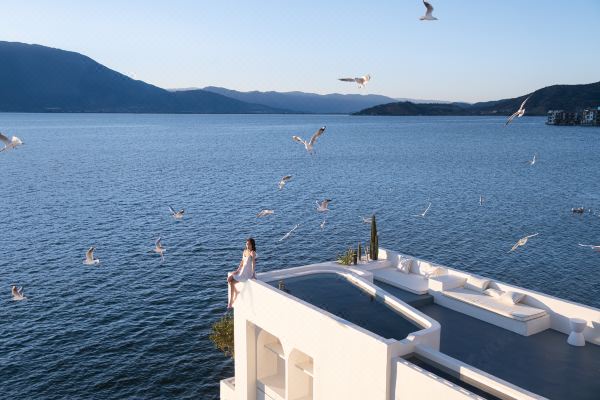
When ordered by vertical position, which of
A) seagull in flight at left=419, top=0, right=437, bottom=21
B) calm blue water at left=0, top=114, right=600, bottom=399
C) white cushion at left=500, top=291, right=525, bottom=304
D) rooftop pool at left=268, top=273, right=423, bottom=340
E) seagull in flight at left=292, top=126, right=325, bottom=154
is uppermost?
seagull in flight at left=419, top=0, right=437, bottom=21

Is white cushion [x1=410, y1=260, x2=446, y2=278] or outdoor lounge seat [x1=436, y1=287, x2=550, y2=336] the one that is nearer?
outdoor lounge seat [x1=436, y1=287, x2=550, y2=336]

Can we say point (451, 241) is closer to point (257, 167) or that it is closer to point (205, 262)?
point (205, 262)

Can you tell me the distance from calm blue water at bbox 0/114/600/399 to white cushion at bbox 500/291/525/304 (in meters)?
16.3

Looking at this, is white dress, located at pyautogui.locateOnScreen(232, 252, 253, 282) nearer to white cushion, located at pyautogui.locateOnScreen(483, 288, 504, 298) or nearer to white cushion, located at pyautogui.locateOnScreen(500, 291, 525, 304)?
white cushion, located at pyautogui.locateOnScreen(483, 288, 504, 298)

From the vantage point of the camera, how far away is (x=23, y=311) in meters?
36.8

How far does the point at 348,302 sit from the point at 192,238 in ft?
125

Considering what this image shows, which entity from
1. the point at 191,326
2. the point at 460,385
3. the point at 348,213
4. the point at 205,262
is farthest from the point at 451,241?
the point at 460,385

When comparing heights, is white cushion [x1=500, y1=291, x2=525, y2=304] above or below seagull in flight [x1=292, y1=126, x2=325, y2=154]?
below

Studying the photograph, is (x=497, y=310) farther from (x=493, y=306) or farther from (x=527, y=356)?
(x=527, y=356)

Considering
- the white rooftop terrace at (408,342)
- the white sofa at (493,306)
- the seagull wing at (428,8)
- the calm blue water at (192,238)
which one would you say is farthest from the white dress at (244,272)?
the calm blue water at (192,238)

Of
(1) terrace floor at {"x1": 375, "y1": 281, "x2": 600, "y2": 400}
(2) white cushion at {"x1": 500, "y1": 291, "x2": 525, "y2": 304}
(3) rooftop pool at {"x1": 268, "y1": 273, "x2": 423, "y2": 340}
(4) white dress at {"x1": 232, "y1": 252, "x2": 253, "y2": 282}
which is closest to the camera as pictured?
(1) terrace floor at {"x1": 375, "y1": 281, "x2": 600, "y2": 400}

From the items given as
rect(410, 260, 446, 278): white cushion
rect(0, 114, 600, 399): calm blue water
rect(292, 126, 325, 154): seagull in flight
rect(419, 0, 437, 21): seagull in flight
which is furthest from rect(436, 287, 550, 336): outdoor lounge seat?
rect(0, 114, 600, 399): calm blue water

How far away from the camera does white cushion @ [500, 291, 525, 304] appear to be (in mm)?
19625

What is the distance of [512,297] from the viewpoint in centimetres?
1966
